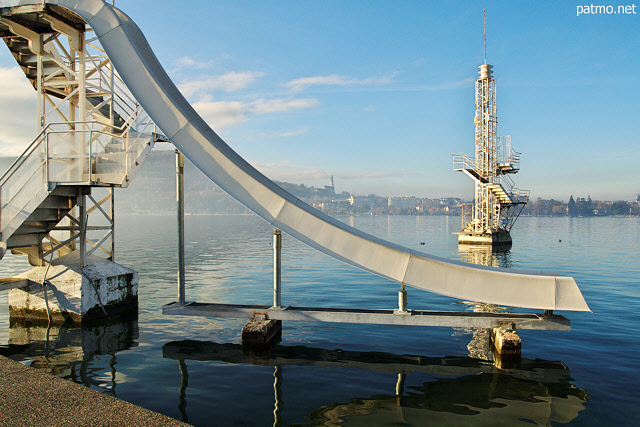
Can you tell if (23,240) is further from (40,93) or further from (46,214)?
(40,93)

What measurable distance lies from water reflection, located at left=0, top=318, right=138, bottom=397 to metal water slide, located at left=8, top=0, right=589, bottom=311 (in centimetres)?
524

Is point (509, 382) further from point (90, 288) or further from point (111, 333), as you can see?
point (90, 288)

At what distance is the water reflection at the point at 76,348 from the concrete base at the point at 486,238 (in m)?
46.5

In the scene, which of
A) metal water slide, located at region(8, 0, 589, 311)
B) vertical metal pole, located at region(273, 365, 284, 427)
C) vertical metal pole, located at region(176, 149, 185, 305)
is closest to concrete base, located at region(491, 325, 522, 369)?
metal water slide, located at region(8, 0, 589, 311)

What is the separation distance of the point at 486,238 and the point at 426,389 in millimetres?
47178

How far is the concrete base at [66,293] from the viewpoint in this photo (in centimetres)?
1382

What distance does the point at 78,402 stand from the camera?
6.42 m

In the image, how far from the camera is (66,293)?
45.6 feet

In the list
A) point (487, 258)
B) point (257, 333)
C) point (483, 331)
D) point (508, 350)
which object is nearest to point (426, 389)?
point (508, 350)

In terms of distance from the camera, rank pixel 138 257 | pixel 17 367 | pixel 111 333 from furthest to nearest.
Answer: pixel 138 257, pixel 111 333, pixel 17 367

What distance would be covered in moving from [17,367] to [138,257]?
33.5 meters

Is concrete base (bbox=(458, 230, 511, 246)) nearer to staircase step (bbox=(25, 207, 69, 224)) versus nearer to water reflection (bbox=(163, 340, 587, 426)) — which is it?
water reflection (bbox=(163, 340, 587, 426))

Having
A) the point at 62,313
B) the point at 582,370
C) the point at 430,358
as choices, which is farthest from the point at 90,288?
the point at 582,370

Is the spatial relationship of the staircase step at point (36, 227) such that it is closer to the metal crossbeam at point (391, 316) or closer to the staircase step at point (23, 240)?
the staircase step at point (23, 240)
